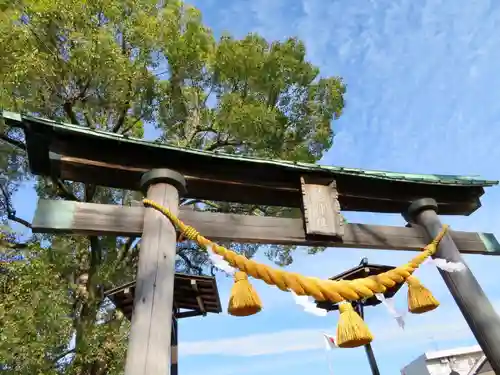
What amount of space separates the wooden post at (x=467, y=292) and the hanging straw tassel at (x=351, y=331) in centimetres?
108

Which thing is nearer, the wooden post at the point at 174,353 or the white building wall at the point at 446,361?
the wooden post at the point at 174,353

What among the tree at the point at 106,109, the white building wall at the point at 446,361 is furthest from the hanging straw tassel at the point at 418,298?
the white building wall at the point at 446,361

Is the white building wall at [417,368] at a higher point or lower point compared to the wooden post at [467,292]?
higher

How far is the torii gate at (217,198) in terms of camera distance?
272cm

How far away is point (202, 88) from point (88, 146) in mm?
6992

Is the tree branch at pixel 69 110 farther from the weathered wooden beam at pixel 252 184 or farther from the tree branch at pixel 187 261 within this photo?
the weathered wooden beam at pixel 252 184

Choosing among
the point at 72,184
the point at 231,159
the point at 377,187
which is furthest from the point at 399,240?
the point at 72,184

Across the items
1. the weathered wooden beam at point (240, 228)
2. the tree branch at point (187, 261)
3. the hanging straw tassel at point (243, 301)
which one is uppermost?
the tree branch at point (187, 261)

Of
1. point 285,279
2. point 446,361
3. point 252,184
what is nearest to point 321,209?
point 252,184

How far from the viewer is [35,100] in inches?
303

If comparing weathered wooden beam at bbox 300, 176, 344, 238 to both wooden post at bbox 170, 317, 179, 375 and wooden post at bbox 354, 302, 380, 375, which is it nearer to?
wooden post at bbox 170, 317, 179, 375

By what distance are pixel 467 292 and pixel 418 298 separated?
46 cm

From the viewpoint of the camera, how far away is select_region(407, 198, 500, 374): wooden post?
10.5 feet

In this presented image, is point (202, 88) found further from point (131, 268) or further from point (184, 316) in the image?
point (184, 316)
